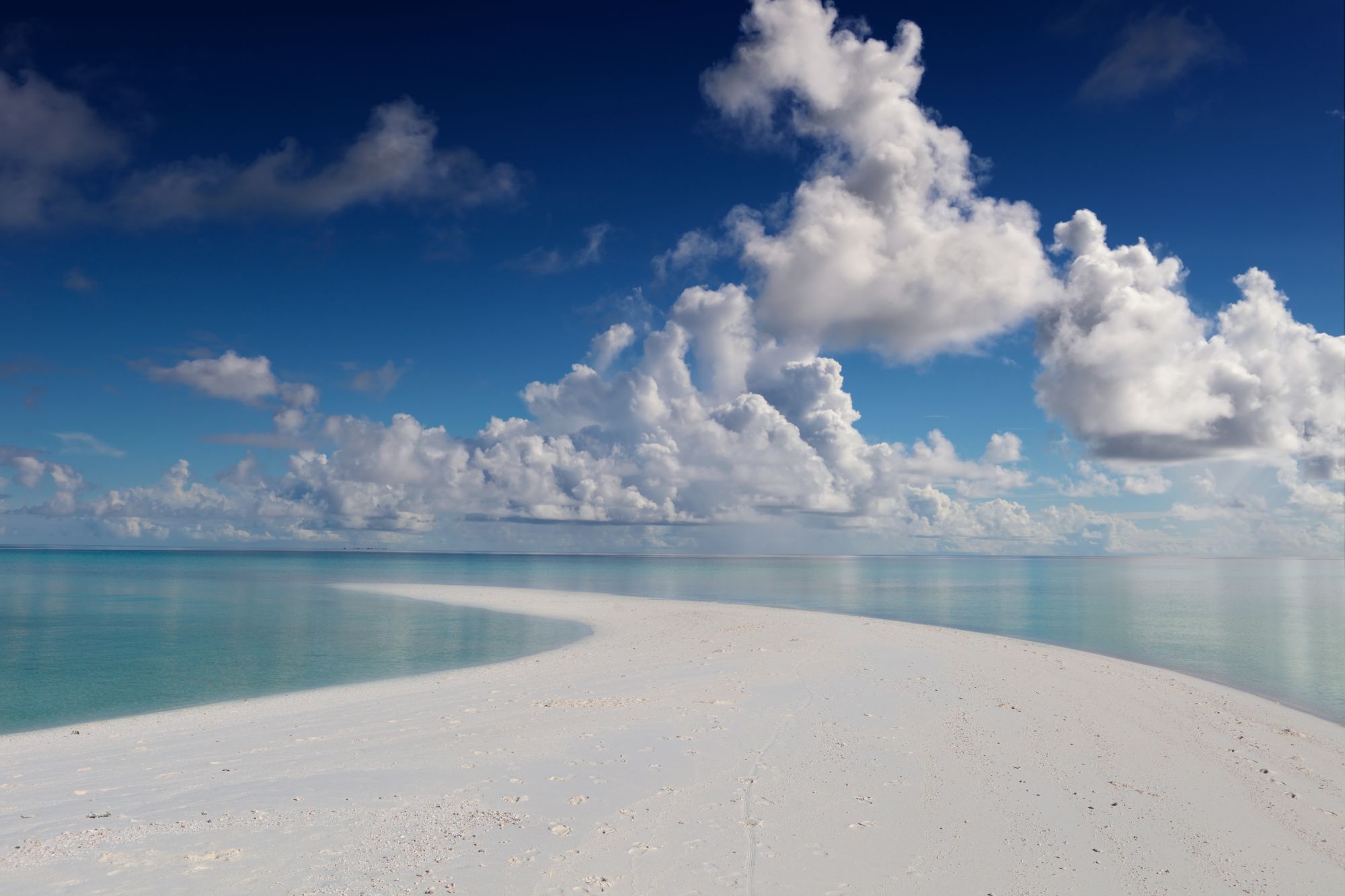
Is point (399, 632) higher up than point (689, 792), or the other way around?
point (689, 792)

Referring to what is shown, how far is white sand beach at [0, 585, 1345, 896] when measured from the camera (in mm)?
10477

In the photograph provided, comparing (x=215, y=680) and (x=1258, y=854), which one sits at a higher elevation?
(x=1258, y=854)

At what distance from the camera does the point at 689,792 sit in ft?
44.1

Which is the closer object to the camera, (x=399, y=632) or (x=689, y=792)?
(x=689, y=792)

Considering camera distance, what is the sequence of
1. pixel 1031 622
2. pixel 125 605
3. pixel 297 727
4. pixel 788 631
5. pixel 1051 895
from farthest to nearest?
pixel 125 605, pixel 1031 622, pixel 788 631, pixel 297 727, pixel 1051 895

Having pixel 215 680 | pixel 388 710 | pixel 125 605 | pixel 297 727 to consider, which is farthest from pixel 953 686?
pixel 125 605

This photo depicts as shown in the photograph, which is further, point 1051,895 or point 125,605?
point 125,605

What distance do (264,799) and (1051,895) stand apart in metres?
12.1

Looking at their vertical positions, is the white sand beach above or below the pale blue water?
above

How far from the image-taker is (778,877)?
10.3m

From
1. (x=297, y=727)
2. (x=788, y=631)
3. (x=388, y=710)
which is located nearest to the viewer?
(x=297, y=727)

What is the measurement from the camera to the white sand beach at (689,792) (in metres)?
10.5

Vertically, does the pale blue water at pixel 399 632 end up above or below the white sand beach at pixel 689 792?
below

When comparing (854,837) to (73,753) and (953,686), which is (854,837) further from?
(73,753)
